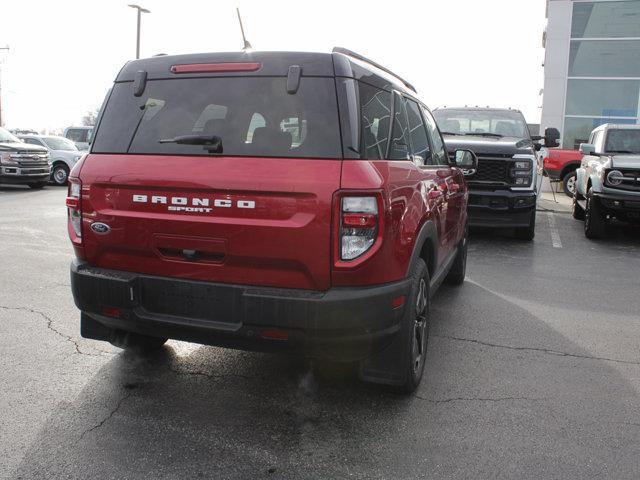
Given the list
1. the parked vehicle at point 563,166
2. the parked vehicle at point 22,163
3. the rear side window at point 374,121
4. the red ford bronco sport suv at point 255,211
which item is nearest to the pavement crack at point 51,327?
the red ford bronco sport suv at point 255,211

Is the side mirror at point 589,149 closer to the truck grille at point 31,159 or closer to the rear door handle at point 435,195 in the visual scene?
the rear door handle at point 435,195

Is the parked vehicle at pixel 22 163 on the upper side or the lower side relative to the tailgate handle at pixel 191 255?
lower

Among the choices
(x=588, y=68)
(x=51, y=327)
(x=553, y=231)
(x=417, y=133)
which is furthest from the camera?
(x=588, y=68)

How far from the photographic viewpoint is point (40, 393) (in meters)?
3.34

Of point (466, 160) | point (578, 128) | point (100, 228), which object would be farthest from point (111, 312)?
point (578, 128)

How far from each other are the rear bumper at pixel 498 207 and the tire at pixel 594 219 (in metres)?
1.23

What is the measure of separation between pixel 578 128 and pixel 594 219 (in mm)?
13040

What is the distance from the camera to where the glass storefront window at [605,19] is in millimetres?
19984

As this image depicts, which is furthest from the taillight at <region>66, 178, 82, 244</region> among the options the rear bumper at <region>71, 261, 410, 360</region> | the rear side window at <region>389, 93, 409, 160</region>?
the rear side window at <region>389, 93, 409, 160</region>

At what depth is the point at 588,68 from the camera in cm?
2080

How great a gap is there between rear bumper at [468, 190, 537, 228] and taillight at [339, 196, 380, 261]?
20.0 ft

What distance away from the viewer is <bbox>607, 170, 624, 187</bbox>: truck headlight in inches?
341

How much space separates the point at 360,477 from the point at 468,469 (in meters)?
0.50

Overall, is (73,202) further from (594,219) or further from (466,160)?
(594,219)
